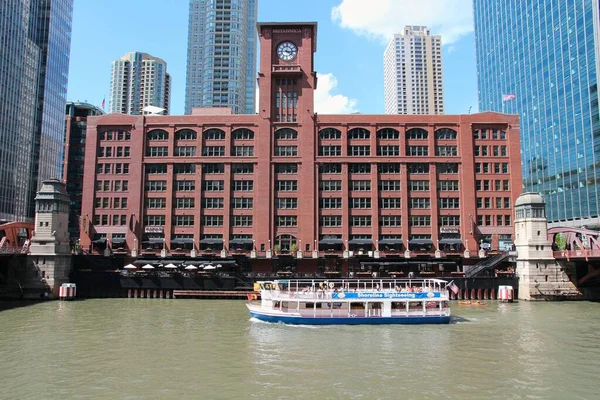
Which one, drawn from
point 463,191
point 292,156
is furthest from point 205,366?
point 463,191

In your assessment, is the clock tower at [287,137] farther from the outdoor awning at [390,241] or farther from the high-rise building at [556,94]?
the high-rise building at [556,94]

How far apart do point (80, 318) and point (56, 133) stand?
115634 millimetres

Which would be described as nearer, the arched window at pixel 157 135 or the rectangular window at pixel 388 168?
the rectangular window at pixel 388 168

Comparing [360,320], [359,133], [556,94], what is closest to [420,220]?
[359,133]

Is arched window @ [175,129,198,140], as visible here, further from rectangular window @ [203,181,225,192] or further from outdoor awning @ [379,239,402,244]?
outdoor awning @ [379,239,402,244]

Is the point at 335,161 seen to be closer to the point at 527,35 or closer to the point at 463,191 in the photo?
the point at 463,191

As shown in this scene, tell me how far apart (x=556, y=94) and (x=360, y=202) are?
80.7 metres

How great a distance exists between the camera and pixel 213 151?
92312 mm

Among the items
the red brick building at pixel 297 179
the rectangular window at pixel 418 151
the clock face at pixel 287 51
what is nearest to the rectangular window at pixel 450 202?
the red brick building at pixel 297 179

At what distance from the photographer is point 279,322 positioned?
5241 cm

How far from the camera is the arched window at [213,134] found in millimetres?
92500

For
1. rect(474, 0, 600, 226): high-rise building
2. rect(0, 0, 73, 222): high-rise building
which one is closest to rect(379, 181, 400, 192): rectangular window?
rect(474, 0, 600, 226): high-rise building

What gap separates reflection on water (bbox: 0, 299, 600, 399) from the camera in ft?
92.8

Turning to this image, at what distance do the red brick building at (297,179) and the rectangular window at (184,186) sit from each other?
1.06ft
